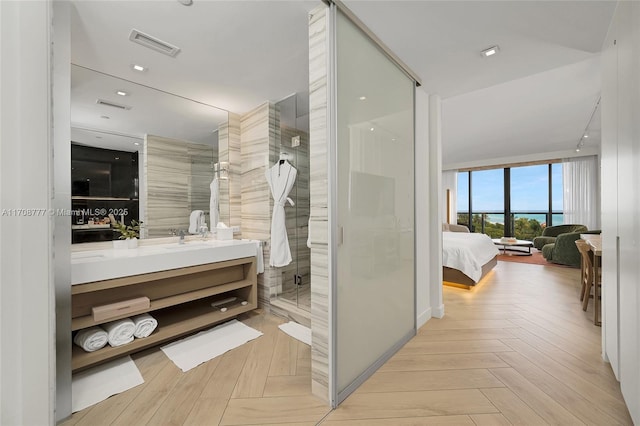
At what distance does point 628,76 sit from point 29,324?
3184mm

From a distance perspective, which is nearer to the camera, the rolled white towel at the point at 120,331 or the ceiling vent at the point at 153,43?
the ceiling vent at the point at 153,43

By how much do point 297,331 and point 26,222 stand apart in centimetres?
208

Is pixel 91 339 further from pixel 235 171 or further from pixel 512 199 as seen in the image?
pixel 512 199

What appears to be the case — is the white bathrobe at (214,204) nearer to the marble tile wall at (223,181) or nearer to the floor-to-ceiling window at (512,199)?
the marble tile wall at (223,181)

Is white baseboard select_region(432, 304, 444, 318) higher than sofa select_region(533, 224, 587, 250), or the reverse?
sofa select_region(533, 224, 587, 250)

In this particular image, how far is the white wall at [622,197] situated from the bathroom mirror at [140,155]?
11.0 ft

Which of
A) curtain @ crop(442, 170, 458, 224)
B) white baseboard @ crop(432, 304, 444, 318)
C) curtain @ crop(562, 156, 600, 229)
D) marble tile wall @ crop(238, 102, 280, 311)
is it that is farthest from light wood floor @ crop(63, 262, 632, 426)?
curtain @ crop(442, 170, 458, 224)

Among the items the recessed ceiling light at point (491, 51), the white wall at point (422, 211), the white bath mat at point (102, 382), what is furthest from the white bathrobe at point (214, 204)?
the recessed ceiling light at point (491, 51)

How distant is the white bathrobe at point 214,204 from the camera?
3137mm

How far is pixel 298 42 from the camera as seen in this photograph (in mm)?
1981

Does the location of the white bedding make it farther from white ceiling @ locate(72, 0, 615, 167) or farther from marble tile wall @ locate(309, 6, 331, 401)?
marble tile wall @ locate(309, 6, 331, 401)

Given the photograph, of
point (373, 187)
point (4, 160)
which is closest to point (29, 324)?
point (4, 160)

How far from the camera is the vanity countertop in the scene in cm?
182

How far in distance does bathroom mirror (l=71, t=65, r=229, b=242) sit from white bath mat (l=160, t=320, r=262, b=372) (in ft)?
3.60
